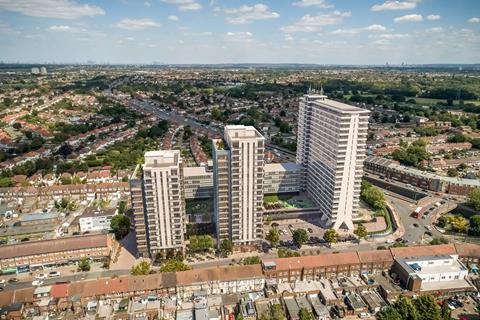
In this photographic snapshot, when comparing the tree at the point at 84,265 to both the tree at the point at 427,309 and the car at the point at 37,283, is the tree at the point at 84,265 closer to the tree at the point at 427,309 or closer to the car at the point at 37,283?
the car at the point at 37,283

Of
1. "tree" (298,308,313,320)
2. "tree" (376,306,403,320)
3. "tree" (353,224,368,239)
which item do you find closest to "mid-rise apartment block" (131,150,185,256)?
"tree" (298,308,313,320)

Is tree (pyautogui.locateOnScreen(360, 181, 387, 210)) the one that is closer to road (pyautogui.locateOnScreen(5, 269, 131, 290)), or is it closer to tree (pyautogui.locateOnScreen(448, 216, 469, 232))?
tree (pyautogui.locateOnScreen(448, 216, 469, 232))

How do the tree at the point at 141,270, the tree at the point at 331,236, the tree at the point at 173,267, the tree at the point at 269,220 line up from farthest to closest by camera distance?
the tree at the point at 269,220 < the tree at the point at 331,236 < the tree at the point at 173,267 < the tree at the point at 141,270

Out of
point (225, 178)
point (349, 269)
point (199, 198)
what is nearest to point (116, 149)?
point (199, 198)

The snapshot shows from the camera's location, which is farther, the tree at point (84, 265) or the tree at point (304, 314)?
the tree at point (84, 265)

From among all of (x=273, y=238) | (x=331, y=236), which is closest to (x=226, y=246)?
(x=273, y=238)

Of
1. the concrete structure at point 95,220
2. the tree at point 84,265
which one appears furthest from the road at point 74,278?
the concrete structure at point 95,220

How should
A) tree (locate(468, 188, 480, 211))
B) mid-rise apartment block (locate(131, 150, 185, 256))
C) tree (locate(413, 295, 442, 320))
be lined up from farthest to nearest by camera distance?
1. tree (locate(468, 188, 480, 211))
2. mid-rise apartment block (locate(131, 150, 185, 256))
3. tree (locate(413, 295, 442, 320))
